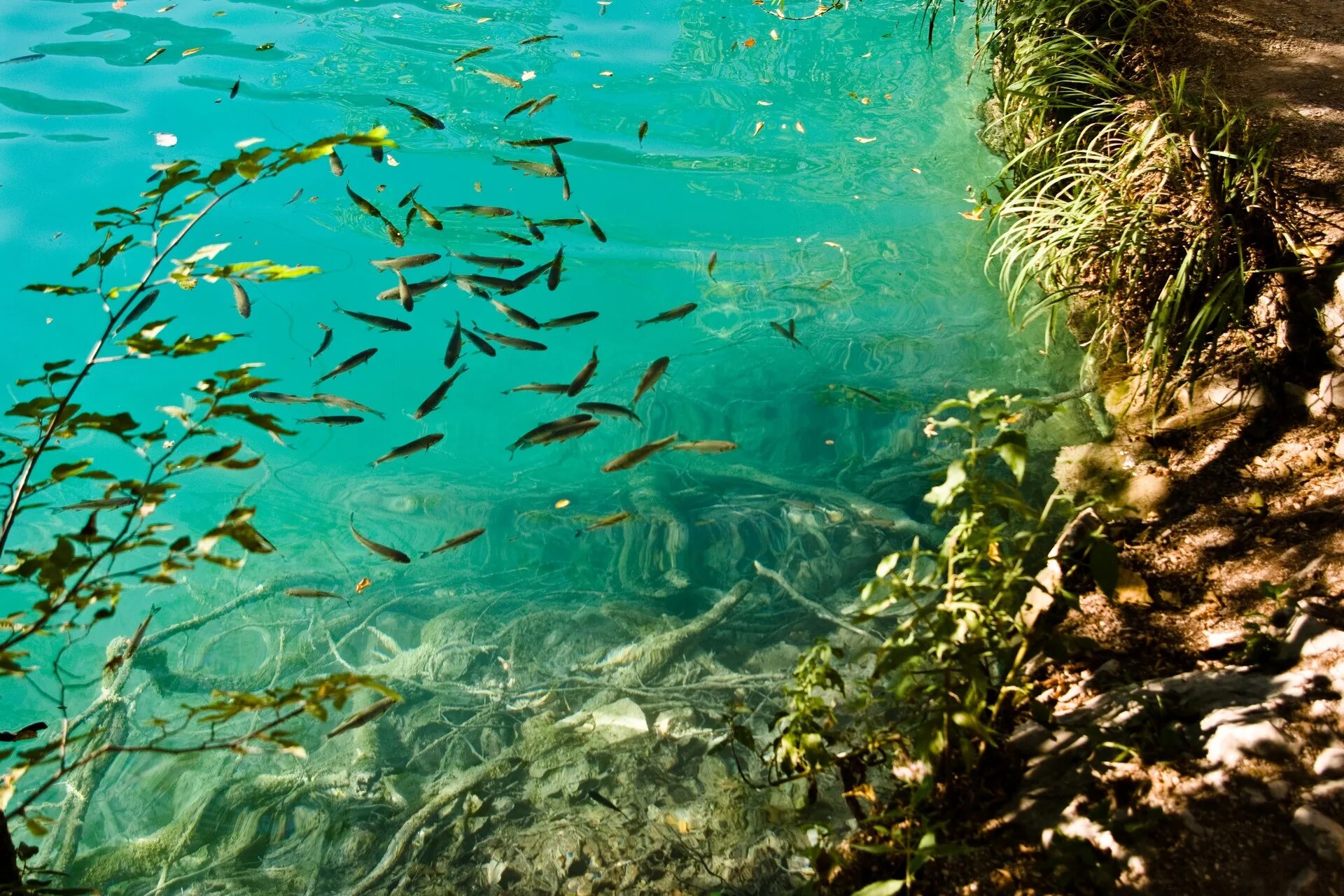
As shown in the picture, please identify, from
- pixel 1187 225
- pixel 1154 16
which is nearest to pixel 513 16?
pixel 1154 16

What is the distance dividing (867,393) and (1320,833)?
10.2ft

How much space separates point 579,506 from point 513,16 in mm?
6363

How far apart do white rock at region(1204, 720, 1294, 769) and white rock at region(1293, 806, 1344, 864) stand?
0.14 m

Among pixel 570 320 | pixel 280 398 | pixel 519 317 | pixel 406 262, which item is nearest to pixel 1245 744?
pixel 570 320

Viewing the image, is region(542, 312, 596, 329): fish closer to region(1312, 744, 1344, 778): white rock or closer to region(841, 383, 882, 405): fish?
region(841, 383, 882, 405): fish

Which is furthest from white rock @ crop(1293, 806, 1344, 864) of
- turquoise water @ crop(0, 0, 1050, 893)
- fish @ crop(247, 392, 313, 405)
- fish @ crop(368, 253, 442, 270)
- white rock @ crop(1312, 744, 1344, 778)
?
fish @ crop(368, 253, 442, 270)

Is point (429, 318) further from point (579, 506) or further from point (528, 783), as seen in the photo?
point (528, 783)

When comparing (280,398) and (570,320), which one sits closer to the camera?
(280,398)

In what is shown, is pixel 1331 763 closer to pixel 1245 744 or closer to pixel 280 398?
pixel 1245 744

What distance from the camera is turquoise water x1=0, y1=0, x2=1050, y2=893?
3291mm

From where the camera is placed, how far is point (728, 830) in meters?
2.73

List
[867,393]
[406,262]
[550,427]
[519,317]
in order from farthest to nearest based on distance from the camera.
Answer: [867,393] < [406,262] < [519,317] < [550,427]

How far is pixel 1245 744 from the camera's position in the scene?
1.94 meters

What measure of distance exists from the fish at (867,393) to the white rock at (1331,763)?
291cm
